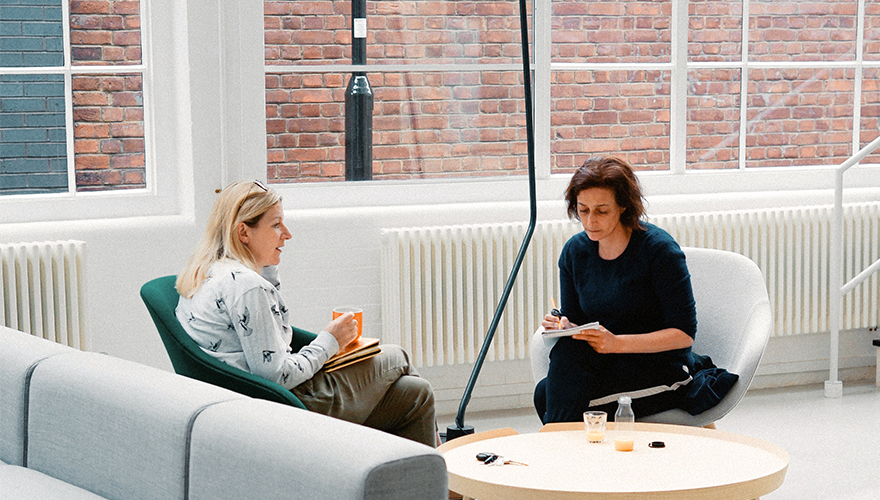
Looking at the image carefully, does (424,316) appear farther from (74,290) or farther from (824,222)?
(824,222)

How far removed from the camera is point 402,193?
436 centimetres

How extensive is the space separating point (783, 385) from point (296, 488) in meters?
3.84

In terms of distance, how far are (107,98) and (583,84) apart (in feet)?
6.75

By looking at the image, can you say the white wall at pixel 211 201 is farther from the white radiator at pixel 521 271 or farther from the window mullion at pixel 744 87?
the window mullion at pixel 744 87

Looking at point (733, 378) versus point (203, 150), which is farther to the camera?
point (203, 150)

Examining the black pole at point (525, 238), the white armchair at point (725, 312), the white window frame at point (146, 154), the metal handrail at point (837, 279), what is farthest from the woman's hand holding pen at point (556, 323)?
the metal handrail at point (837, 279)

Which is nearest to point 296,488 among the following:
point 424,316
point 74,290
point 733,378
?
point 733,378

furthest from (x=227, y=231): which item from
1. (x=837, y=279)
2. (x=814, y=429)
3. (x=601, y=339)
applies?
(x=837, y=279)

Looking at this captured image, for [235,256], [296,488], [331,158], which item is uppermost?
[331,158]

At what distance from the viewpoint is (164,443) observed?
5.71ft

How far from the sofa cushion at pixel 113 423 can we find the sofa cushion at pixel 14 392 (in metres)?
0.04

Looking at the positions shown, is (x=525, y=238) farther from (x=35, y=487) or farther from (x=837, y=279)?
(x=35, y=487)

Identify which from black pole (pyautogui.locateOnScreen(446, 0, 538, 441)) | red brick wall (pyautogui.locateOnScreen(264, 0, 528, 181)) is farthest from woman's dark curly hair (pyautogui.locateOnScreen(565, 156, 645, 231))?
red brick wall (pyautogui.locateOnScreen(264, 0, 528, 181))

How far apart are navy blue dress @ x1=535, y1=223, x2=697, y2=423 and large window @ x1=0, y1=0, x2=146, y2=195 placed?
6.45ft
